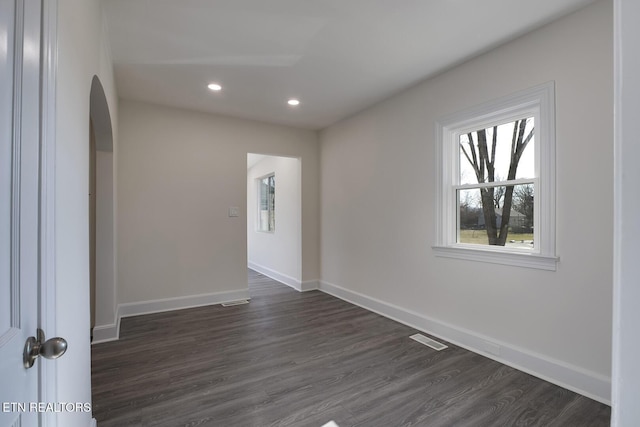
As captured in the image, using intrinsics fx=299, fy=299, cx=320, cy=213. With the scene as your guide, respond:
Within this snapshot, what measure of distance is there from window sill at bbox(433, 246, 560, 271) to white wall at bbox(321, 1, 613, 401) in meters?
0.05

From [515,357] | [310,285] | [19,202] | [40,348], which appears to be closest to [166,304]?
[310,285]

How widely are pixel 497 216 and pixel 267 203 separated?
488 centimetres

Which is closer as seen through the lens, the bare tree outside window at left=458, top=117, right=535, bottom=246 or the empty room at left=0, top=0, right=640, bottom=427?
the empty room at left=0, top=0, right=640, bottom=427

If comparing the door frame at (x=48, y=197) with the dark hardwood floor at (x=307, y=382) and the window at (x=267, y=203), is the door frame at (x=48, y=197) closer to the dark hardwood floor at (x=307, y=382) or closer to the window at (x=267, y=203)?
the dark hardwood floor at (x=307, y=382)

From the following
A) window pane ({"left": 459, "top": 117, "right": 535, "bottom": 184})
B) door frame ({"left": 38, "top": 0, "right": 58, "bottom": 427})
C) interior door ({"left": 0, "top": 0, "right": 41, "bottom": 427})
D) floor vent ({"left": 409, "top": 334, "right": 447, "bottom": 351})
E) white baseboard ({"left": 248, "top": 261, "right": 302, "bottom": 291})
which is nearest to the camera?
interior door ({"left": 0, "top": 0, "right": 41, "bottom": 427})

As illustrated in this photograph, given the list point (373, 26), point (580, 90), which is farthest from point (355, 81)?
point (580, 90)

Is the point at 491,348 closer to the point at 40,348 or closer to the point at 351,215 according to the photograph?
the point at 351,215

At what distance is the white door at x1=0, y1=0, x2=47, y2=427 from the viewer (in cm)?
69

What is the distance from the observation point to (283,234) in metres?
5.64

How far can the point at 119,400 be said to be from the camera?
203 cm

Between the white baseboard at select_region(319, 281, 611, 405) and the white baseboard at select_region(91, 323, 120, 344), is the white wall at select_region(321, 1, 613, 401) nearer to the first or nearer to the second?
the white baseboard at select_region(319, 281, 611, 405)

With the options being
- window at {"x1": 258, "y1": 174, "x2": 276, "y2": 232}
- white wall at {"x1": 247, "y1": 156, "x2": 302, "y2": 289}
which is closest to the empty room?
white wall at {"x1": 247, "y1": 156, "x2": 302, "y2": 289}

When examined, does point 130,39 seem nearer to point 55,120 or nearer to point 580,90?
point 55,120

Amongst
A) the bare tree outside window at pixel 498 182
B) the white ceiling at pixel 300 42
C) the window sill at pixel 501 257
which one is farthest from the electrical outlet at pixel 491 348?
the white ceiling at pixel 300 42
